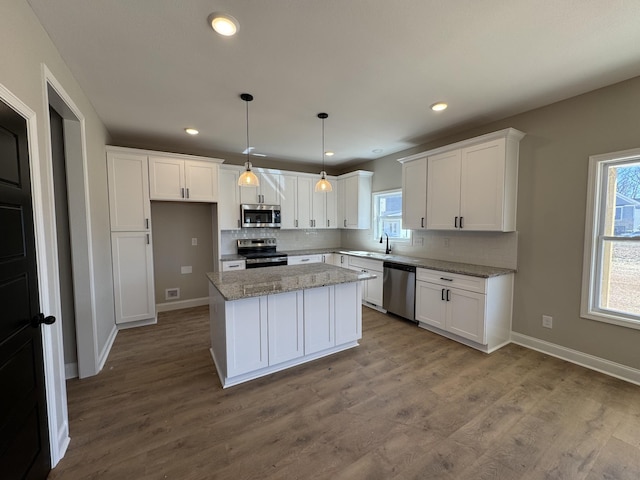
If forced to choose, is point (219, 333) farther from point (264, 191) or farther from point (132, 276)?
point (264, 191)

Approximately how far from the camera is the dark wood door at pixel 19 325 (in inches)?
46.0

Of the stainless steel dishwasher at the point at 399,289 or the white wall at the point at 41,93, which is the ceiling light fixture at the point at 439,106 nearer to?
the stainless steel dishwasher at the point at 399,289

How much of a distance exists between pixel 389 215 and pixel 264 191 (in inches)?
90.2

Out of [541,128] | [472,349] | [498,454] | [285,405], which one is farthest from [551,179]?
[285,405]

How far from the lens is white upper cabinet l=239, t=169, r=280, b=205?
4.59 m

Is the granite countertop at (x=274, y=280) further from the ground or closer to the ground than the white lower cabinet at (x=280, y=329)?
further from the ground

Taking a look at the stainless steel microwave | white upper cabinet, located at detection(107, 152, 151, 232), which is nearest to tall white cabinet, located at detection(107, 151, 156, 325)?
white upper cabinet, located at detection(107, 152, 151, 232)

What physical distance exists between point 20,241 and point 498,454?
115 inches

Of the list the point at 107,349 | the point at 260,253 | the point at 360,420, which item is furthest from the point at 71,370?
the point at 260,253

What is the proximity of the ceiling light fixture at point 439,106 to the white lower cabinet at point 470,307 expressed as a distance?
1.89m

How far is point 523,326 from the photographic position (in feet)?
10.2

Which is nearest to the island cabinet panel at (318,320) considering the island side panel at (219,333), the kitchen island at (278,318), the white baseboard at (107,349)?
the kitchen island at (278,318)

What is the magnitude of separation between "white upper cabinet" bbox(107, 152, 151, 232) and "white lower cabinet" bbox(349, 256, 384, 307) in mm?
3273

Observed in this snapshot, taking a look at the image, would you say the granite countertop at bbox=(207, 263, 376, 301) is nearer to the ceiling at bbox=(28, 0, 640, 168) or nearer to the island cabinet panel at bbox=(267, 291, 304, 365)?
the island cabinet panel at bbox=(267, 291, 304, 365)
